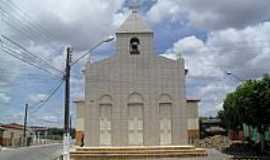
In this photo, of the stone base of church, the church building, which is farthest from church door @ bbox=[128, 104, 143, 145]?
the stone base of church

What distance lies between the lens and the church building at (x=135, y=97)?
38.2 m

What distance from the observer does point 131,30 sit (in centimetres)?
3956

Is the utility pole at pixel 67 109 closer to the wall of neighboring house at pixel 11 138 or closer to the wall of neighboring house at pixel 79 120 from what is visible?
the wall of neighboring house at pixel 79 120

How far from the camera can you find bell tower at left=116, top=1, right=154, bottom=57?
39000 mm

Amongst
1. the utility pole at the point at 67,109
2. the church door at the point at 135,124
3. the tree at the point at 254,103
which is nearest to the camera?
the utility pole at the point at 67,109

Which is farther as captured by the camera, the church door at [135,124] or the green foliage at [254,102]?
the church door at [135,124]

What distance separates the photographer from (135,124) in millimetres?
38312

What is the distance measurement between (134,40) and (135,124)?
789 cm

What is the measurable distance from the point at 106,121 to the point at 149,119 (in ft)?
12.8

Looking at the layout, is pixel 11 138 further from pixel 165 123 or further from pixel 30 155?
pixel 165 123

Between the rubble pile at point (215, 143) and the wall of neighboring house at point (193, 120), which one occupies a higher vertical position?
the wall of neighboring house at point (193, 120)

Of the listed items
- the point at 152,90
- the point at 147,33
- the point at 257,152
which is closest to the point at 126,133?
the point at 152,90

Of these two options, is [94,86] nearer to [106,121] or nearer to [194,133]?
[106,121]

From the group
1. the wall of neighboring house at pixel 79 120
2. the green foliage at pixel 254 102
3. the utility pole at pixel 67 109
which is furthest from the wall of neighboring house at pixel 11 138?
the utility pole at pixel 67 109
